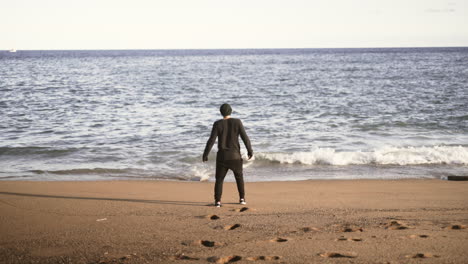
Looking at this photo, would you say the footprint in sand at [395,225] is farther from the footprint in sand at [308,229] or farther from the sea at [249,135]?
the sea at [249,135]

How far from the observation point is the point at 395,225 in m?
5.82

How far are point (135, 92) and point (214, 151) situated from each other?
761 inches

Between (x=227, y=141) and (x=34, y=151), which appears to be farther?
(x=34, y=151)

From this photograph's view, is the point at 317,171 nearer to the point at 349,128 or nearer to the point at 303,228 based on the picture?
the point at 303,228

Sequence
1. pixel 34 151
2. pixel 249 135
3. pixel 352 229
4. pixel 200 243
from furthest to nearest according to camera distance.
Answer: pixel 249 135 < pixel 34 151 < pixel 352 229 < pixel 200 243

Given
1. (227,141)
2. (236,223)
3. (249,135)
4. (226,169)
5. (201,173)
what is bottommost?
(201,173)

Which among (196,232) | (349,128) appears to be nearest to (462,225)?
(196,232)

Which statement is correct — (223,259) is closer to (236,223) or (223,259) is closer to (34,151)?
(236,223)

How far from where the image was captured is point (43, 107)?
23.3 meters

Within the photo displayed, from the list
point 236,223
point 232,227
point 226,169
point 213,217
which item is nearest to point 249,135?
point 226,169

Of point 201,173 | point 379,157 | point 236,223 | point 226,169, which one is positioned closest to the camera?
point 236,223

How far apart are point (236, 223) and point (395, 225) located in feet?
6.99

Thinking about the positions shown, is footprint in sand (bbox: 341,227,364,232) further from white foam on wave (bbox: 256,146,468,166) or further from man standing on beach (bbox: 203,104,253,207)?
white foam on wave (bbox: 256,146,468,166)

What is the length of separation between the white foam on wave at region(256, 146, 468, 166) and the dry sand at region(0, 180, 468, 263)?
249cm
